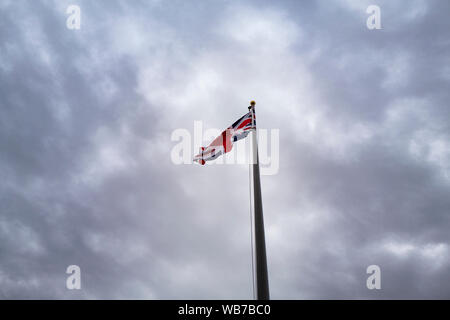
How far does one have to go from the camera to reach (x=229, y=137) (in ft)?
55.9

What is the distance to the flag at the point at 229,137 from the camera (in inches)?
650

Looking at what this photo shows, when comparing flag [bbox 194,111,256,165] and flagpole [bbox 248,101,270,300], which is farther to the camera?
flag [bbox 194,111,256,165]

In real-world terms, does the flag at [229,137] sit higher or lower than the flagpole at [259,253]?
higher

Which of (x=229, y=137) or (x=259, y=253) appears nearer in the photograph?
(x=259, y=253)

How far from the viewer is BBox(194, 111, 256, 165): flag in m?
16.5

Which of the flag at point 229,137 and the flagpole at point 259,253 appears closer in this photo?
the flagpole at point 259,253

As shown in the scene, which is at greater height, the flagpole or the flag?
the flag

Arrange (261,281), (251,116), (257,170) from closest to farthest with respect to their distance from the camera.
Result: (261,281) < (257,170) < (251,116)

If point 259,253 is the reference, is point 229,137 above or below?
above
